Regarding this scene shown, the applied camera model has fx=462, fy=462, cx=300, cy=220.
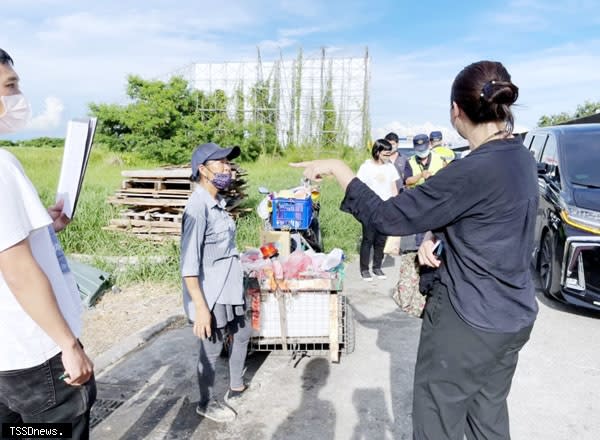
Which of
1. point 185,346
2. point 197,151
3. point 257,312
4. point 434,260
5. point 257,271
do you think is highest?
point 197,151

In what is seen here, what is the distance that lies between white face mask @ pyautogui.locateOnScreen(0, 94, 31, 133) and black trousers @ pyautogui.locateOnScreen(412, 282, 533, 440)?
1792 millimetres

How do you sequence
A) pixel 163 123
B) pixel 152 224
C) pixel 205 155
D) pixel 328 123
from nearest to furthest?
pixel 205 155
pixel 152 224
pixel 163 123
pixel 328 123

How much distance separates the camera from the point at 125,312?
5250 mm

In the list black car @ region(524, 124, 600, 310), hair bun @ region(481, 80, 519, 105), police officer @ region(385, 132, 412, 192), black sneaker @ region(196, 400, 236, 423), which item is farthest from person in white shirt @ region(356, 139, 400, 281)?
hair bun @ region(481, 80, 519, 105)

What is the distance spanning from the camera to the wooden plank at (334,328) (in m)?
3.83

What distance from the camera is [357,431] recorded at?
3074 millimetres

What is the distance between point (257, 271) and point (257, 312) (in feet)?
1.11

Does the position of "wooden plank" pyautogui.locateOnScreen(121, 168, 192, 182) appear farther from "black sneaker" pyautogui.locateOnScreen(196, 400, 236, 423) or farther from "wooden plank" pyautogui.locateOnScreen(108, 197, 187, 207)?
"black sneaker" pyautogui.locateOnScreen(196, 400, 236, 423)

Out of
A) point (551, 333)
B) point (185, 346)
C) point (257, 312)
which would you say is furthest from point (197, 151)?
point (551, 333)

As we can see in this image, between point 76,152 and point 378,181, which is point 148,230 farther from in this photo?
point 76,152

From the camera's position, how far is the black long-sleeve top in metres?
1.74

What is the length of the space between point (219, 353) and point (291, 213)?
7.86 ft

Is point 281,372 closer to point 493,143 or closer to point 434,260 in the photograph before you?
point 434,260

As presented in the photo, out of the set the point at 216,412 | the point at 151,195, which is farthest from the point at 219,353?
the point at 151,195
